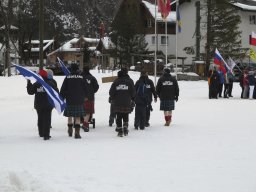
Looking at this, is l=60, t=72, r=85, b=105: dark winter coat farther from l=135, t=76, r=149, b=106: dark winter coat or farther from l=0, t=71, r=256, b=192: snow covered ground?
l=135, t=76, r=149, b=106: dark winter coat

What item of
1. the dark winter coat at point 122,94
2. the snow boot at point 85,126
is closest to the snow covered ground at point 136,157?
the snow boot at point 85,126

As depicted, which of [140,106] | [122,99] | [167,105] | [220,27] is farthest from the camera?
[220,27]

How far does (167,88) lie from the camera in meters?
15.8

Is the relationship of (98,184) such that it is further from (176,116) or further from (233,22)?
(233,22)

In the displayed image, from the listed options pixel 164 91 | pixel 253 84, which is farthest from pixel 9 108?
→ pixel 253 84

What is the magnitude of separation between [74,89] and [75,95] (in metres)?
0.15

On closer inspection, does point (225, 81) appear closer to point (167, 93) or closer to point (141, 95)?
point (167, 93)

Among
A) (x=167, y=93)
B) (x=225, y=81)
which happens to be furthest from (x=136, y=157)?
(x=225, y=81)

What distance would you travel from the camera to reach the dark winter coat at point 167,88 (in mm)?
15836

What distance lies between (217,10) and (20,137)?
123ft

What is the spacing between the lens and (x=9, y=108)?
2325 cm

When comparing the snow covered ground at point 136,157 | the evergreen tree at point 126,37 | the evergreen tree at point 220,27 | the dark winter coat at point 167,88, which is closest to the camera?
the snow covered ground at point 136,157

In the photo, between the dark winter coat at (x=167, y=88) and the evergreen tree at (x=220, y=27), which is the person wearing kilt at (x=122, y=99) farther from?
the evergreen tree at (x=220, y=27)

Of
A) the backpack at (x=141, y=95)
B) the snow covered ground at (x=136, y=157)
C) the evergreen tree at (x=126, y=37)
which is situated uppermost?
the evergreen tree at (x=126, y=37)
